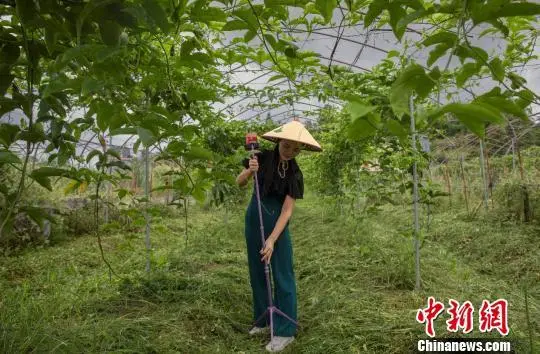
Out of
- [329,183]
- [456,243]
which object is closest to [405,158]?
[456,243]

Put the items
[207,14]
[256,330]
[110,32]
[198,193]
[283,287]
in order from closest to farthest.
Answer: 1. [110,32]
2. [207,14]
3. [198,193]
4. [283,287]
5. [256,330]

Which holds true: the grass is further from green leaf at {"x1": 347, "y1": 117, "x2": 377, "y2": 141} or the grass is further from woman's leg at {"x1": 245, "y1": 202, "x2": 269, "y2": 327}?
green leaf at {"x1": 347, "y1": 117, "x2": 377, "y2": 141}

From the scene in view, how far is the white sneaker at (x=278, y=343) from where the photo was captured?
2367mm

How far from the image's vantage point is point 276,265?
248 centimetres

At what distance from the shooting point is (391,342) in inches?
87.6

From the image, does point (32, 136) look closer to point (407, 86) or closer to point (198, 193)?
point (198, 193)

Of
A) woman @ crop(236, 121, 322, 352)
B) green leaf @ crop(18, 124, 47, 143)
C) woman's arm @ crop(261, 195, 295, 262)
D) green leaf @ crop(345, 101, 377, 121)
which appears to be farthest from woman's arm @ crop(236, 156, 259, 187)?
green leaf @ crop(345, 101, 377, 121)

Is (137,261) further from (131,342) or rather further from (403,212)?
(403,212)

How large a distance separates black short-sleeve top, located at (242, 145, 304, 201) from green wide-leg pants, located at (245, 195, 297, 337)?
0.07 metres

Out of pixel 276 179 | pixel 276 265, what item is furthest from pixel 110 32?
pixel 276 265

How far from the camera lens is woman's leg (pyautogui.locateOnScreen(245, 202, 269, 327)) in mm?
2547

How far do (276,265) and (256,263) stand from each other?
154 mm

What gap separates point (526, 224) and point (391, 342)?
3478 millimetres

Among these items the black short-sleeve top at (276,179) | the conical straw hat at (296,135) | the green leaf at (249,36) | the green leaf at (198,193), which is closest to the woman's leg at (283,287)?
the black short-sleeve top at (276,179)
